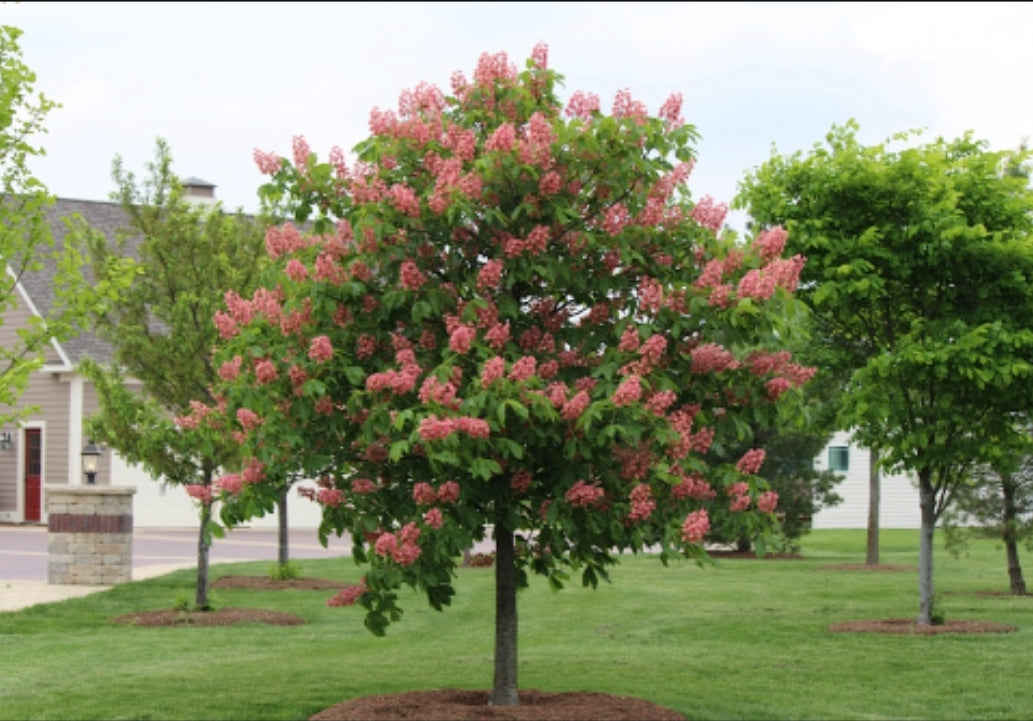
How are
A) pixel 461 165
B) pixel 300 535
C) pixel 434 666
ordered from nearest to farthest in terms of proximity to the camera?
pixel 461 165, pixel 434 666, pixel 300 535

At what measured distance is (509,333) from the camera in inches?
380

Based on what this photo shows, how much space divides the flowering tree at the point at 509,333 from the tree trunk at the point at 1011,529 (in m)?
11.7

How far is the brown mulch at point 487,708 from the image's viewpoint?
995 cm

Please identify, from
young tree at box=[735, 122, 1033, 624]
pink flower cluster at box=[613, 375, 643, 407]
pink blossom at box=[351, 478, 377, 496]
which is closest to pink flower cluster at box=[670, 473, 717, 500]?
pink flower cluster at box=[613, 375, 643, 407]

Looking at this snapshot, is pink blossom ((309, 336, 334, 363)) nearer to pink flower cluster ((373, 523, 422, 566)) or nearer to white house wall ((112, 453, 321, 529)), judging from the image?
pink flower cluster ((373, 523, 422, 566))

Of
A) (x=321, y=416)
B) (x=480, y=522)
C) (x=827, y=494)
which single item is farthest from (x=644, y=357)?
(x=827, y=494)

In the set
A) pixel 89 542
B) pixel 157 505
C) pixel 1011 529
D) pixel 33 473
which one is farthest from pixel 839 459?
pixel 89 542

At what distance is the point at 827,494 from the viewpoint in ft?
98.8

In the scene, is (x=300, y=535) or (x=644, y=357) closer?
(x=644, y=357)

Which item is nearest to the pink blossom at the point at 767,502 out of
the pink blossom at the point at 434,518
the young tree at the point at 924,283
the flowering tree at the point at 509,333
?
the flowering tree at the point at 509,333

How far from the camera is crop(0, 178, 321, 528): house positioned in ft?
119

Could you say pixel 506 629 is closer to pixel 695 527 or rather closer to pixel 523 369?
pixel 695 527

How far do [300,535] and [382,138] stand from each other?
1117 inches

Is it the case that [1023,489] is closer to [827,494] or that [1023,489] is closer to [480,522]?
Answer: [827,494]
